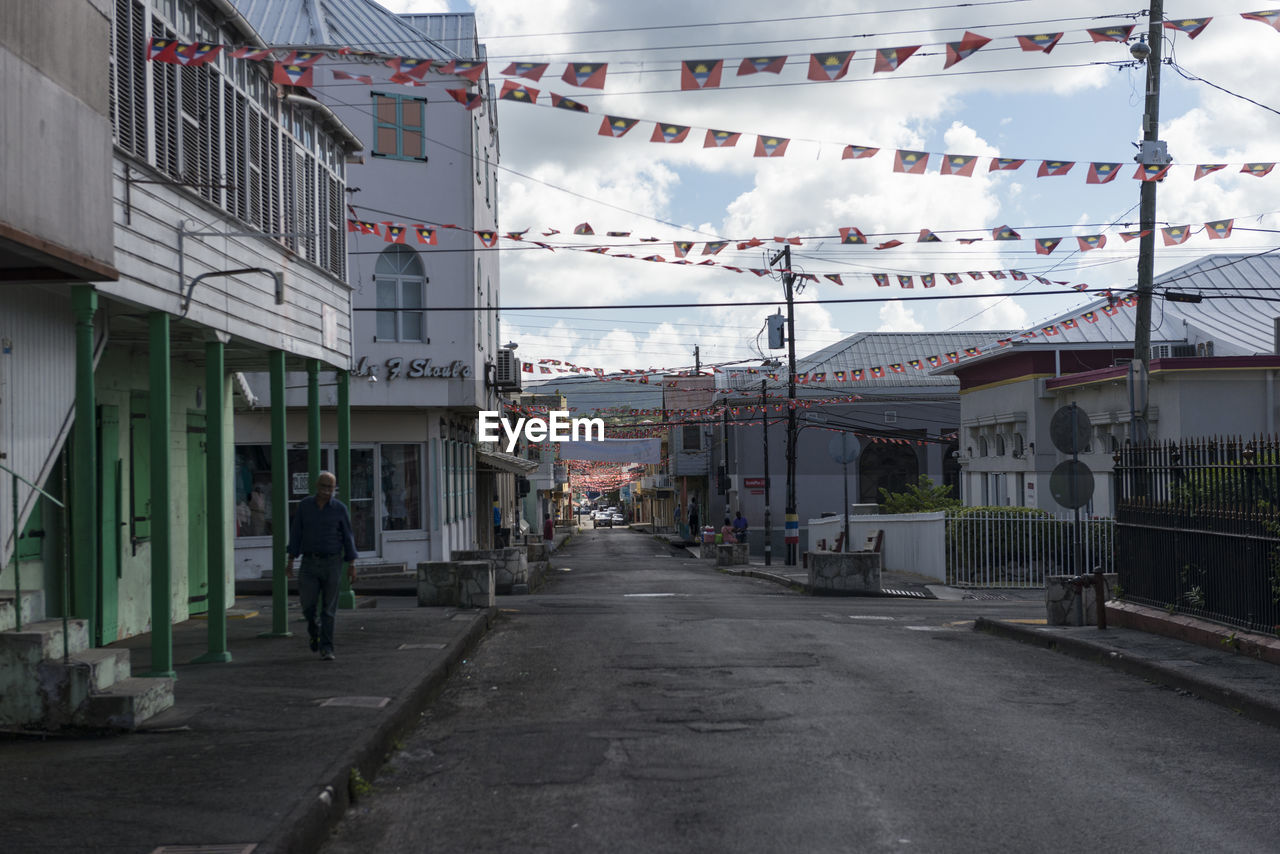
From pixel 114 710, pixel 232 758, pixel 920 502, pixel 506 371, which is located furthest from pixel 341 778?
pixel 920 502

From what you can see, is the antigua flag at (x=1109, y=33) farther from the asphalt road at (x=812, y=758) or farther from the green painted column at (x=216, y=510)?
the green painted column at (x=216, y=510)

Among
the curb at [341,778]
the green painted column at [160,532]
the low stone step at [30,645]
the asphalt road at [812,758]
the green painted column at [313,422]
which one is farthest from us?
the green painted column at [313,422]

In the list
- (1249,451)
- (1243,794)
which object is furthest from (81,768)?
(1249,451)

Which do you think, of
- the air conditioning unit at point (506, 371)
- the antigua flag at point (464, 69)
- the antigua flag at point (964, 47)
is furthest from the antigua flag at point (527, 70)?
the air conditioning unit at point (506, 371)

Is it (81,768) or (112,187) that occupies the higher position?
(112,187)

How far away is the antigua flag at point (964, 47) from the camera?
37.2 feet

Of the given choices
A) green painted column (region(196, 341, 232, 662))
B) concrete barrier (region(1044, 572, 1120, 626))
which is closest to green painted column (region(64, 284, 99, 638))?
green painted column (region(196, 341, 232, 662))

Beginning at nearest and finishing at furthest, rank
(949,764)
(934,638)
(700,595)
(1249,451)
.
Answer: (949,764) < (1249,451) < (934,638) < (700,595)

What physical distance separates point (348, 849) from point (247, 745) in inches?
74.1

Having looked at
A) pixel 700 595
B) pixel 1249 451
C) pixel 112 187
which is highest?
pixel 112 187

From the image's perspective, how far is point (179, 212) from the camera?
35.5 feet

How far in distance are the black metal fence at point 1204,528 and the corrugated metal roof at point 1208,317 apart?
18017 millimetres

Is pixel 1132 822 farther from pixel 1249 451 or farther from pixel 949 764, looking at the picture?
pixel 1249 451

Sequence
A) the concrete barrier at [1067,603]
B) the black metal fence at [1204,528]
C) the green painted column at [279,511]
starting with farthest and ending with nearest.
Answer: the concrete barrier at [1067,603]
the green painted column at [279,511]
the black metal fence at [1204,528]
